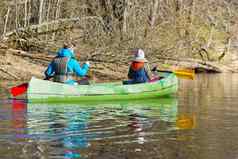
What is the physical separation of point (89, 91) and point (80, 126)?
5.23 metres

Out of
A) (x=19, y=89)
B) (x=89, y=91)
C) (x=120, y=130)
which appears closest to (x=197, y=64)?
(x=89, y=91)

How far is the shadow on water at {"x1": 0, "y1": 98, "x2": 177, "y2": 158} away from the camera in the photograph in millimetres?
9086

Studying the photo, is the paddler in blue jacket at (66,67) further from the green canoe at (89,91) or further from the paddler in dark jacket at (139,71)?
the paddler in dark jacket at (139,71)

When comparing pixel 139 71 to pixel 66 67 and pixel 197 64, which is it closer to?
pixel 66 67

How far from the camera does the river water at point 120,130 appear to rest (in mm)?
8773

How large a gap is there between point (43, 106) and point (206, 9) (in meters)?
16.4

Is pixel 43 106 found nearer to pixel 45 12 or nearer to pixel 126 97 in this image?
pixel 126 97

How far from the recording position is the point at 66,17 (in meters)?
25.2

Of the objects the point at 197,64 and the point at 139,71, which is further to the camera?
the point at 197,64

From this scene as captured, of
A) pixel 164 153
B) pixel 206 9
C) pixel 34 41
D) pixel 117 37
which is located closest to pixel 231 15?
pixel 206 9

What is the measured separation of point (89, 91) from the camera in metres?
16.7

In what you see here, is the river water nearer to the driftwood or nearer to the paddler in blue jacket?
the paddler in blue jacket

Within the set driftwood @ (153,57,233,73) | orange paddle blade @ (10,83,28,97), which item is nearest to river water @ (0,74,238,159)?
orange paddle blade @ (10,83,28,97)

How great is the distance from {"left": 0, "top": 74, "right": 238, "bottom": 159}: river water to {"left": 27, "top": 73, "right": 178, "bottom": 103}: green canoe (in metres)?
0.47
